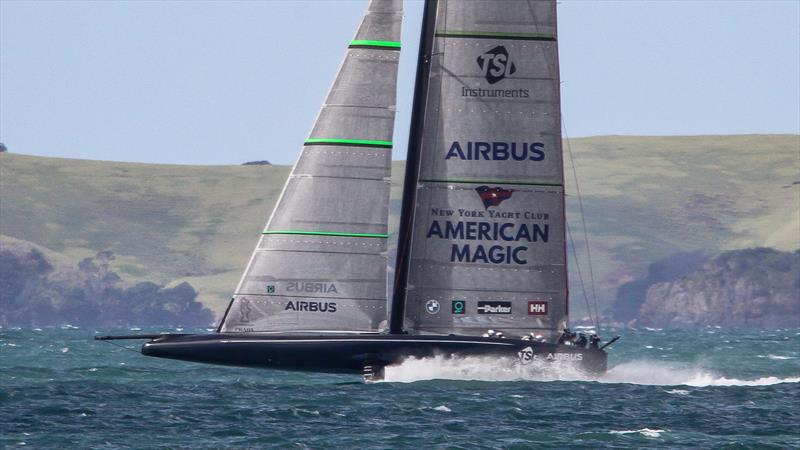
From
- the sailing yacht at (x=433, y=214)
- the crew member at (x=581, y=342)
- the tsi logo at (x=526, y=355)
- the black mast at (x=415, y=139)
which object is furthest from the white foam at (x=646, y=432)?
the black mast at (x=415, y=139)

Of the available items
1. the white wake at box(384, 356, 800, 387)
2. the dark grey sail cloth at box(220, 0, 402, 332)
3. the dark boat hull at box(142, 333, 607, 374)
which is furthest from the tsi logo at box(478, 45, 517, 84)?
the white wake at box(384, 356, 800, 387)

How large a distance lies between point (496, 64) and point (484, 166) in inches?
86.2

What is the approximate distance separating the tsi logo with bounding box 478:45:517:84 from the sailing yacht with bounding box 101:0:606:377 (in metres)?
0.03

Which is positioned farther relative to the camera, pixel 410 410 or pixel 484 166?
pixel 484 166

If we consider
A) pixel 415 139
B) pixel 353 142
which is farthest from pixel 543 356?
pixel 353 142

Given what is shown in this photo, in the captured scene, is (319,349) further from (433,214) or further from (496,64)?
(496,64)

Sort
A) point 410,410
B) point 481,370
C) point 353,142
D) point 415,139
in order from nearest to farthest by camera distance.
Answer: point 410,410 < point 353,142 < point 481,370 < point 415,139

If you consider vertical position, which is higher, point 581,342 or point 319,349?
point 581,342

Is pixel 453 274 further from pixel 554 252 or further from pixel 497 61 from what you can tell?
pixel 497 61

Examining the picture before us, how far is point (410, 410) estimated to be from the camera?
3062 centimetres

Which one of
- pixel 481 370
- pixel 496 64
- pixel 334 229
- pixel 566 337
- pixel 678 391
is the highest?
pixel 496 64

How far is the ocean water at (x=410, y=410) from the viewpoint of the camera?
26500 millimetres

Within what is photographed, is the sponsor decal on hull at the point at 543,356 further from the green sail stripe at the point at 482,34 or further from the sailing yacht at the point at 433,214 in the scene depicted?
the green sail stripe at the point at 482,34

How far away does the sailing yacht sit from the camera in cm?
3428
